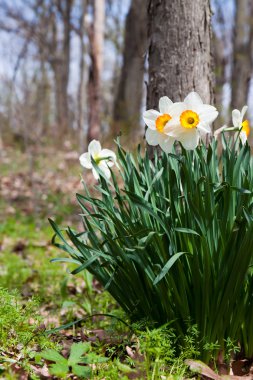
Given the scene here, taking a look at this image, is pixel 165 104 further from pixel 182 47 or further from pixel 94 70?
pixel 94 70

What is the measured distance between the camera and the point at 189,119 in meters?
1.91

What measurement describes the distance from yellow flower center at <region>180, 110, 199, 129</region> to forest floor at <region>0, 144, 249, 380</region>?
822 mm

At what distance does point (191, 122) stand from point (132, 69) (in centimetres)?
763

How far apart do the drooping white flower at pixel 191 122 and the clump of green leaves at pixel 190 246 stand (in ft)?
0.25

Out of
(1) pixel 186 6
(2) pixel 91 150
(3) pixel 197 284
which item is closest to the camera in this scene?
(3) pixel 197 284

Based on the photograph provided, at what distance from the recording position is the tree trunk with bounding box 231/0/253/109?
32.4 feet

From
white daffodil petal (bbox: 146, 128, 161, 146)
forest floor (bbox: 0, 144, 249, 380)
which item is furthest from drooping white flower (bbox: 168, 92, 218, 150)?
forest floor (bbox: 0, 144, 249, 380)

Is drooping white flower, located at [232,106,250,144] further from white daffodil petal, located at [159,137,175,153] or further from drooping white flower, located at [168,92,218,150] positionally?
white daffodil petal, located at [159,137,175,153]

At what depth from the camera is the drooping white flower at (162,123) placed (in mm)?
1972

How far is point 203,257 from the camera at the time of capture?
1.88 metres

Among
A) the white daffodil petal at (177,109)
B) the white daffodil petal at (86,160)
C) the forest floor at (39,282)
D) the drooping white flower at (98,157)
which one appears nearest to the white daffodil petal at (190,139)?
the white daffodil petal at (177,109)

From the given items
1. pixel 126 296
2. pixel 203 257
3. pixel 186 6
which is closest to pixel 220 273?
pixel 203 257

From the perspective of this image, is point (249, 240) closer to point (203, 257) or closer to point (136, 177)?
point (203, 257)

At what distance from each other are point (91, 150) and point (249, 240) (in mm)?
900
